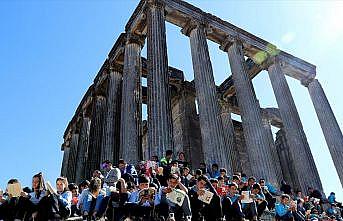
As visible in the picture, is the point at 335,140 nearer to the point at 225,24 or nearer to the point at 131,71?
the point at 225,24

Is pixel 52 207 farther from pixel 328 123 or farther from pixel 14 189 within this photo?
pixel 328 123

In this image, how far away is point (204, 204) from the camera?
36.0 ft

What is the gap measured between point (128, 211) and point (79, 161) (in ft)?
65.7

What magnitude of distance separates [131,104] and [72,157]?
11.5m

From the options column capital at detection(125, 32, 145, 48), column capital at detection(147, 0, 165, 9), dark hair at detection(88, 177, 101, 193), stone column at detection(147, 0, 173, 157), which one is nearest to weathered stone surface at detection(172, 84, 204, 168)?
column capital at detection(125, 32, 145, 48)

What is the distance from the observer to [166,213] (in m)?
9.98

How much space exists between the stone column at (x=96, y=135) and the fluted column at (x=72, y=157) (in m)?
4.97

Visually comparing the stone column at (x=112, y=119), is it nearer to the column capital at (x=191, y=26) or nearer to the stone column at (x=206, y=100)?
the column capital at (x=191, y=26)

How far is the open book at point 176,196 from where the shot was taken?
10.1 m

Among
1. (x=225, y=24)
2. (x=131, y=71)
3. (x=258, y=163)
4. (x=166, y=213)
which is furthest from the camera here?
(x=225, y=24)

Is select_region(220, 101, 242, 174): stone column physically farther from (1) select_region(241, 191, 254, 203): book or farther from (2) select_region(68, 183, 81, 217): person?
(2) select_region(68, 183, 81, 217): person

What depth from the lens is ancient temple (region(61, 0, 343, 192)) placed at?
20.8 m

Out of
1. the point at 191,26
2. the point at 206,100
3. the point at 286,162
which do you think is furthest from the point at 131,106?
the point at 286,162

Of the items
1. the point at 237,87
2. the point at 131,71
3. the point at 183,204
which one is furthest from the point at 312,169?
the point at 183,204
